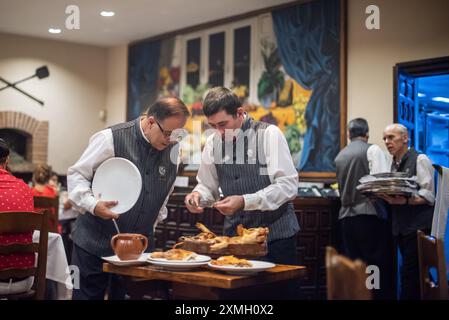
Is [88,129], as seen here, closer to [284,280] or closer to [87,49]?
[87,49]

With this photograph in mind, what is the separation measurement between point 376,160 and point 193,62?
10.5 feet

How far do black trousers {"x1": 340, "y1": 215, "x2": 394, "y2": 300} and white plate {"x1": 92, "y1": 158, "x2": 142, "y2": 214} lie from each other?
2.54 m

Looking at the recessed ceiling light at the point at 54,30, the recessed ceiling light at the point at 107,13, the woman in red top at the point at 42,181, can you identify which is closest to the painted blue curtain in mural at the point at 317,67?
the recessed ceiling light at the point at 107,13

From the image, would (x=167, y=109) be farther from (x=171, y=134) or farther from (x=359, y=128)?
(x=359, y=128)

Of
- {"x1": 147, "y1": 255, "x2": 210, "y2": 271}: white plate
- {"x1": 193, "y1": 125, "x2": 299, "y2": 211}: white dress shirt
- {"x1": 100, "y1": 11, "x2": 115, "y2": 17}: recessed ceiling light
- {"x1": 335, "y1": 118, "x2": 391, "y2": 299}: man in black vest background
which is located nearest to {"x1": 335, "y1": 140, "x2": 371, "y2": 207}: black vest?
{"x1": 335, "y1": 118, "x2": 391, "y2": 299}: man in black vest background

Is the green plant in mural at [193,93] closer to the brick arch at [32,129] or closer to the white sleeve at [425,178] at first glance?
the brick arch at [32,129]

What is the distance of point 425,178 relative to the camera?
440 cm

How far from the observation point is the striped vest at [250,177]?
2912 millimetres

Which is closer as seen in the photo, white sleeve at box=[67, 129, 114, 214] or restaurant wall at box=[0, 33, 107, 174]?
white sleeve at box=[67, 129, 114, 214]

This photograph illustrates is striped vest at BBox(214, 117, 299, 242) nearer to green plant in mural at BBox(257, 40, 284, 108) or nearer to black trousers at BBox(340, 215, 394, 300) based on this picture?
black trousers at BBox(340, 215, 394, 300)

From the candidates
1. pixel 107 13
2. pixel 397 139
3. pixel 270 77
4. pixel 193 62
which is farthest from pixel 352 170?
pixel 107 13

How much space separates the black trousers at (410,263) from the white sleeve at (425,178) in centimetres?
33

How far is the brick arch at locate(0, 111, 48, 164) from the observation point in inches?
316
